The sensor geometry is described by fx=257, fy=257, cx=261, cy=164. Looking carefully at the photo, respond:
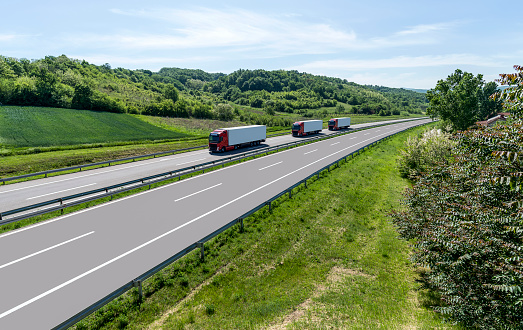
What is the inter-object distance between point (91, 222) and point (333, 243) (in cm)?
1267

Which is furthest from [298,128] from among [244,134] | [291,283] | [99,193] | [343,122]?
[291,283]

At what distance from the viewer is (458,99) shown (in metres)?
42.8

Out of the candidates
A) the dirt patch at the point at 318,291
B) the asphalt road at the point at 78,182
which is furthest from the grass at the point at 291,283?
the asphalt road at the point at 78,182

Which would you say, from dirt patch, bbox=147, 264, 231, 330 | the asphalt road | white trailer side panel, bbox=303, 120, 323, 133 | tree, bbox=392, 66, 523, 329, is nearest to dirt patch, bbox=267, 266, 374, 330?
tree, bbox=392, 66, 523, 329

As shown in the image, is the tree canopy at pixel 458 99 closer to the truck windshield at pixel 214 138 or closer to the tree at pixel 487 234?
the truck windshield at pixel 214 138

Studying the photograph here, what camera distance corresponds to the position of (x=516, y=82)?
5.73 metres

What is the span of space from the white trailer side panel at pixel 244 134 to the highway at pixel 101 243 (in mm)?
16640

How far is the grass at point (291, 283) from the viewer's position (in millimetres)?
7684

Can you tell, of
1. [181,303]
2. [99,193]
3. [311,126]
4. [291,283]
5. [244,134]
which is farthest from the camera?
[311,126]

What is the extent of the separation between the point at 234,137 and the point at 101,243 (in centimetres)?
2665

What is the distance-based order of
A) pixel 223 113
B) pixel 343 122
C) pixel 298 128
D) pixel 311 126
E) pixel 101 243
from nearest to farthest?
pixel 101 243 < pixel 298 128 < pixel 311 126 < pixel 343 122 < pixel 223 113

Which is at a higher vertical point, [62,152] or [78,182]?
[62,152]

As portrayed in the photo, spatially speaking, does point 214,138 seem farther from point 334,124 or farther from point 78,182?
point 334,124

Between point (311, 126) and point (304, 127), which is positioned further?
point (311, 126)
